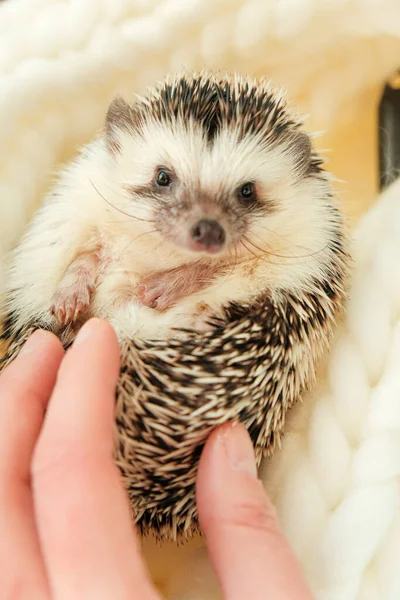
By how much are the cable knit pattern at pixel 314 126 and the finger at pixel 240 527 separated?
25 centimetres

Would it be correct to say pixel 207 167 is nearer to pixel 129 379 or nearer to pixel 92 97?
pixel 129 379

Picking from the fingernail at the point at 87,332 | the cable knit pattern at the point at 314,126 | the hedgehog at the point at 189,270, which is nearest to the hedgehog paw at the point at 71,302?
the hedgehog at the point at 189,270

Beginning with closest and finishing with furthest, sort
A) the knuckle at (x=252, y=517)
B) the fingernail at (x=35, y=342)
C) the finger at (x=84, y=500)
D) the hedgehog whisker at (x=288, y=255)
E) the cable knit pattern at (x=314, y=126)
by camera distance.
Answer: the finger at (x=84, y=500), the knuckle at (x=252, y=517), the fingernail at (x=35, y=342), the cable knit pattern at (x=314, y=126), the hedgehog whisker at (x=288, y=255)

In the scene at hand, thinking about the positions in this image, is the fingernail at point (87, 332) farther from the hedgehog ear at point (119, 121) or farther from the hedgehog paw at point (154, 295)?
the hedgehog ear at point (119, 121)

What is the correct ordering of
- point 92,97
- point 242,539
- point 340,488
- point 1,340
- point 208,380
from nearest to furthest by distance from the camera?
point 242,539, point 208,380, point 340,488, point 1,340, point 92,97

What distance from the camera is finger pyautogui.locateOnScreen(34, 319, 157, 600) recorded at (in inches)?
29.1

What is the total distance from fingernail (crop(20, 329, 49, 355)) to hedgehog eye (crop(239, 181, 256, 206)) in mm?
495

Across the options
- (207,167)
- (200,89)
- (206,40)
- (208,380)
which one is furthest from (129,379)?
(206,40)

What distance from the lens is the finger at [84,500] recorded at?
74cm

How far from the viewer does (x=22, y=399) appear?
928 mm

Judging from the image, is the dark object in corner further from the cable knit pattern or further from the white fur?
the white fur

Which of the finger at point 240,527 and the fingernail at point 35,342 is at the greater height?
the fingernail at point 35,342

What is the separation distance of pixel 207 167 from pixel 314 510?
0.72 metres

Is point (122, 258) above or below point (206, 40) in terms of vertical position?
below
